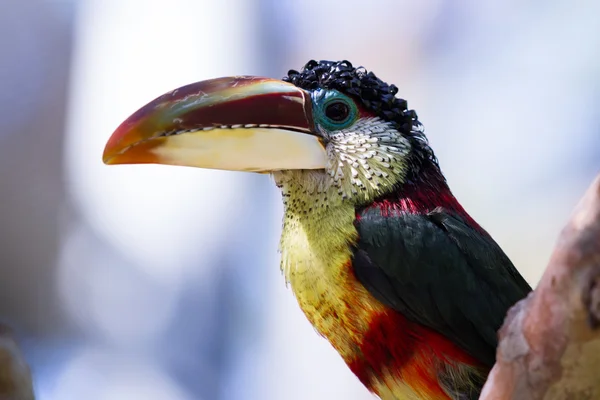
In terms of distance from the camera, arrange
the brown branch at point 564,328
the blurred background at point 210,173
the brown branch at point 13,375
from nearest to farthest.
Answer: the brown branch at point 564,328
the brown branch at point 13,375
the blurred background at point 210,173

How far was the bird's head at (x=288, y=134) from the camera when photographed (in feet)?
2.22

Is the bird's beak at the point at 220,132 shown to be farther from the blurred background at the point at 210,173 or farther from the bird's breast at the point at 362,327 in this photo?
the blurred background at the point at 210,173

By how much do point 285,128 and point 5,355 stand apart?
0.67 metres

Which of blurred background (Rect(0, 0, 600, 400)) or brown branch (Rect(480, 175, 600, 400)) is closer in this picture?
brown branch (Rect(480, 175, 600, 400))

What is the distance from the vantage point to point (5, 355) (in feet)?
3.42

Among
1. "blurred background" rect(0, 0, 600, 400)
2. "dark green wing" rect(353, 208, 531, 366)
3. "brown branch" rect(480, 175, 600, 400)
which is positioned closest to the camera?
"brown branch" rect(480, 175, 600, 400)

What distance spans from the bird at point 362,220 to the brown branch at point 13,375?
1.76 feet

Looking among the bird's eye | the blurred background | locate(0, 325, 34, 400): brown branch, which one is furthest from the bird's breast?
the blurred background

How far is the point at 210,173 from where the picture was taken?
158 centimetres

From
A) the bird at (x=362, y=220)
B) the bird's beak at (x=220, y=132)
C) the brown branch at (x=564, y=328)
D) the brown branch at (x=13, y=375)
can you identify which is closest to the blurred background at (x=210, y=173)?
the brown branch at (x=13, y=375)

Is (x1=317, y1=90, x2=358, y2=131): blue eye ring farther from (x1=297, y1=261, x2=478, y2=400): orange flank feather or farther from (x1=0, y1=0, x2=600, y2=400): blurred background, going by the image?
(x1=0, y1=0, x2=600, y2=400): blurred background

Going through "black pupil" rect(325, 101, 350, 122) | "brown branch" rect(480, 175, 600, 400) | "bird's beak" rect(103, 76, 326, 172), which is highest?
"black pupil" rect(325, 101, 350, 122)

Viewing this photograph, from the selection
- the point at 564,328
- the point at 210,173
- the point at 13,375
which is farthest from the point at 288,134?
the point at 210,173

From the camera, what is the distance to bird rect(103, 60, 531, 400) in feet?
2.13
